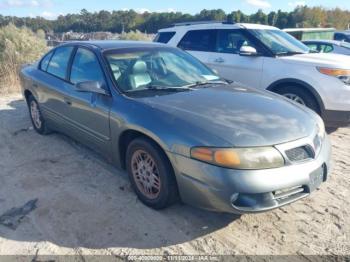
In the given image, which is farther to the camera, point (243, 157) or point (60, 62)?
point (60, 62)

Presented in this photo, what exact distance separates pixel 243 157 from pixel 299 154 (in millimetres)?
558

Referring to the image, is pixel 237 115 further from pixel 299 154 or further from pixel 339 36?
pixel 339 36

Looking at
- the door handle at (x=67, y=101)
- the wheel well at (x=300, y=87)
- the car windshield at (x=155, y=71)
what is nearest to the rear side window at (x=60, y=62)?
the door handle at (x=67, y=101)

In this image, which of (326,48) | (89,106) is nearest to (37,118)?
(89,106)

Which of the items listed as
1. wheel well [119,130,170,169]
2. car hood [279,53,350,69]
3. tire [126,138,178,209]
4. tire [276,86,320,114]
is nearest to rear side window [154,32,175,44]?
car hood [279,53,350,69]

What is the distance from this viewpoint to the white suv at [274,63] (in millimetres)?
5117

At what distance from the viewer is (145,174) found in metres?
3.23

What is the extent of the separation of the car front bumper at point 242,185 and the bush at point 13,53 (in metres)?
7.85

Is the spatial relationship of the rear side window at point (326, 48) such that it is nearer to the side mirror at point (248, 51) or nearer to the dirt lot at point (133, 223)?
the side mirror at point (248, 51)

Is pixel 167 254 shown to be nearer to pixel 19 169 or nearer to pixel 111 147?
pixel 111 147

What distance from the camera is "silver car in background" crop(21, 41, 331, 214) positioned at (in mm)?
2605

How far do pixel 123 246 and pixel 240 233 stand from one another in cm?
103

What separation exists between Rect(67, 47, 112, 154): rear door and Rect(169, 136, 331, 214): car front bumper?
1.15 metres

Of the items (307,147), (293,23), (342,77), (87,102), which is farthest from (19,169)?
(293,23)
